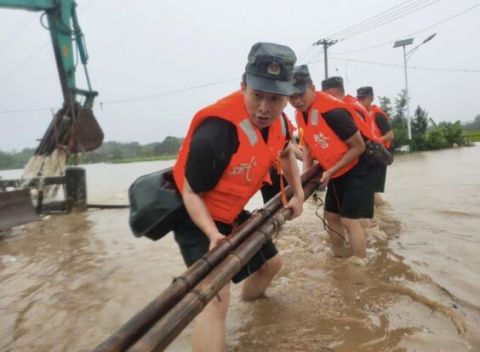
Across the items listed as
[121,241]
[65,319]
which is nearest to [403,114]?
[121,241]

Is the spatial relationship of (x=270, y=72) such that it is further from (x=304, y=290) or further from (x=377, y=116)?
(x=377, y=116)

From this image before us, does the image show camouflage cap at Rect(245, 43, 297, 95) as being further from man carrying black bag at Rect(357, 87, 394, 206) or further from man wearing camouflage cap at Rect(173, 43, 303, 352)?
man carrying black bag at Rect(357, 87, 394, 206)

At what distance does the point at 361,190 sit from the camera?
3.83m

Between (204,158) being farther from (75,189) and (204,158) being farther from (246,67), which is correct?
(75,189)

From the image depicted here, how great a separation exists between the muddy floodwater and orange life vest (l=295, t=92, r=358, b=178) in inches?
41.5

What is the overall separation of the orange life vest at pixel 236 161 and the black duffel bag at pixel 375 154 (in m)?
1.73

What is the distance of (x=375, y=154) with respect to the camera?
12.6 feet

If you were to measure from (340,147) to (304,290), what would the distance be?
4.52 feet

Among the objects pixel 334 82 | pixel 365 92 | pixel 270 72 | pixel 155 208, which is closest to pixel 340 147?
pixel 334 82

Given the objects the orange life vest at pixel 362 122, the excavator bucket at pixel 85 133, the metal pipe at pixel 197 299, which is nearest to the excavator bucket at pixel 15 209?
the excavator bucket at pixel 85 133

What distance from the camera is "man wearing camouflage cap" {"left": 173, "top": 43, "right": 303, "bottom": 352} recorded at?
207 centimetres

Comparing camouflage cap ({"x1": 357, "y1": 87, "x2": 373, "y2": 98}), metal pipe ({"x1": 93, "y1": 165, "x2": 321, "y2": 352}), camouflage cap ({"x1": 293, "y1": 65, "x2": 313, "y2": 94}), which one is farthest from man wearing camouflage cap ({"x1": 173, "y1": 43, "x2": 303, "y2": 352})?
camouflage cap ({"x1": 357, "y1": 87, "x2": 373, "y2": 98})

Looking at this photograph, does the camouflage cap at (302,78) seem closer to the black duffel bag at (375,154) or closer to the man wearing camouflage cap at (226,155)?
the black duffel bag at (375,154)

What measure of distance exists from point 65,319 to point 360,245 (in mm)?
2820
